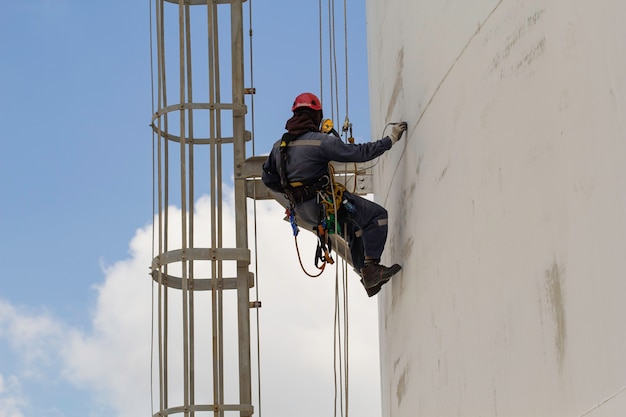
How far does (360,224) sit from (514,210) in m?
3.07

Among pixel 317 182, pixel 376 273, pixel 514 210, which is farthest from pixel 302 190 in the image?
pixel 514 210

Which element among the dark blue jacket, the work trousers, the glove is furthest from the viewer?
the work trousers

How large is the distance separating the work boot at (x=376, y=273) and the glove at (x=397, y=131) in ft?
2.68

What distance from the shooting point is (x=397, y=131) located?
749cm

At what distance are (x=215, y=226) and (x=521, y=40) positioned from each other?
5.15 metres

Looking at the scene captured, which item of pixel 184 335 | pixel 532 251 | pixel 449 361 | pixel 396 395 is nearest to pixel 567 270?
pixel 532 251

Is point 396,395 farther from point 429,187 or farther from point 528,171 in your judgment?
point 528,171

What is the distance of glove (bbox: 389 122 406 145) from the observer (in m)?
7.49

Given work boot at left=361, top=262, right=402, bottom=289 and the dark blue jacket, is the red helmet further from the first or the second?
work boot at left=361, top=262, right=402, bottom=289

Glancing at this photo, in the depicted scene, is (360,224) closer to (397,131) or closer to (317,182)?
(317,182)

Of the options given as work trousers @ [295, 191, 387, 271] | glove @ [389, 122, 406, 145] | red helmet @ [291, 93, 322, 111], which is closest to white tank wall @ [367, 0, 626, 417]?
glove @ [389, 122, 406, 145]

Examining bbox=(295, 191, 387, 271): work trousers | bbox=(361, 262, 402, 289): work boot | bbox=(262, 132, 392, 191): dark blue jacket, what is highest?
bbox=(262, 132, 392, 191): dark blue jacket

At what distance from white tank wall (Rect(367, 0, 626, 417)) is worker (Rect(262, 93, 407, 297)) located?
42cm

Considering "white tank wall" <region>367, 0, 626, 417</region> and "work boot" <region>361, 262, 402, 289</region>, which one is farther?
"work boot" <region>361, 262, 402, 289</region>
